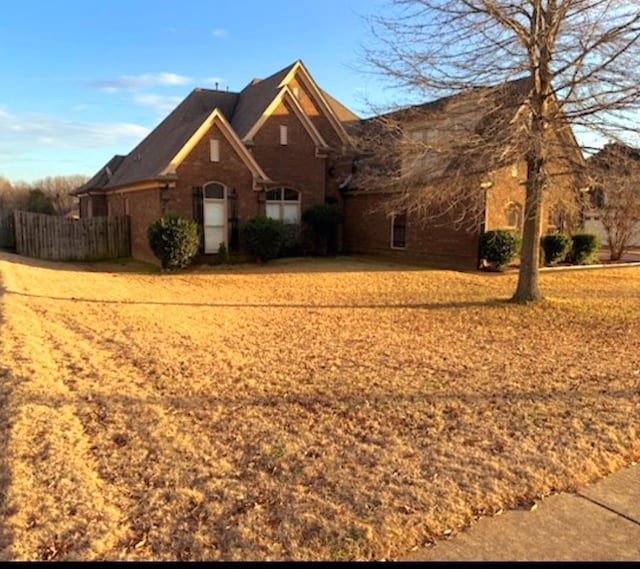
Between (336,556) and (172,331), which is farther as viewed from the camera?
(172,331)

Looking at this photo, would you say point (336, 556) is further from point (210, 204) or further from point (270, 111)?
point (270, 111)

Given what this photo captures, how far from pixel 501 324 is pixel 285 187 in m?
14.5

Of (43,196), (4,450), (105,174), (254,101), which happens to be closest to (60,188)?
(43,196)

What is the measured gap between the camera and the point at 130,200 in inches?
887

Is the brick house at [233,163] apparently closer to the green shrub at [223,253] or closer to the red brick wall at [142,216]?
the red brick wall at [142,216]

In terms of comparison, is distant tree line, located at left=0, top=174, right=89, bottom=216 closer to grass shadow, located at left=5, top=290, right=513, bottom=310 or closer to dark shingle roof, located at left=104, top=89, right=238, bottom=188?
dark shingle roof, located at left=104, top=89, right=238, bottom=188

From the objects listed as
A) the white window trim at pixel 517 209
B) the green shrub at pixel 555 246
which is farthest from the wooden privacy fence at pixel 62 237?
the green shrub at pixel 555 246

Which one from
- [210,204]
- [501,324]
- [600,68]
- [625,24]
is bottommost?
[501,324]

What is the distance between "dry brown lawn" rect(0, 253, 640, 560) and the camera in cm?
330

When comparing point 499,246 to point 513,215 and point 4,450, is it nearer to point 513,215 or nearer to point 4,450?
point 513,215

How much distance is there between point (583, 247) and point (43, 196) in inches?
1726

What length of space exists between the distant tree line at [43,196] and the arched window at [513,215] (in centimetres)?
2655

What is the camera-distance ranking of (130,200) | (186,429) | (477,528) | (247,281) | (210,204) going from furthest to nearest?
(130,200) → (210,204) → (247,281) → (186,429) → (477,528)

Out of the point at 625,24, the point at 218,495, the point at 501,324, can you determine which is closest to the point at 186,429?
the point at 218,495
